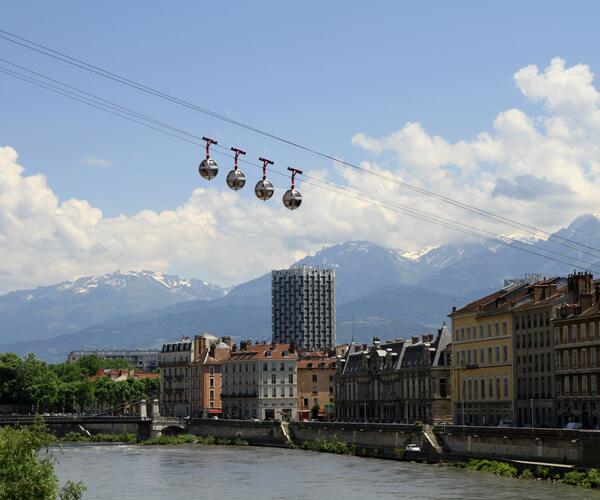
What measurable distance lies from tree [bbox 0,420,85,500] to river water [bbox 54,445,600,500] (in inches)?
1418

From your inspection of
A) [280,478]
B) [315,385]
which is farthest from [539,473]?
[315,385]

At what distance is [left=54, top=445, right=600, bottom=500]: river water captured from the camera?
8838 cm

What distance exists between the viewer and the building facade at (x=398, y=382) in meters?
152

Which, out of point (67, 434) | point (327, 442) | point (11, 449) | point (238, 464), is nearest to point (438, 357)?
point (327, 442)

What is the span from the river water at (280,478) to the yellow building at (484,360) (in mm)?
17077

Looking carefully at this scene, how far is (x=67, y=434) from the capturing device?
7283 inches

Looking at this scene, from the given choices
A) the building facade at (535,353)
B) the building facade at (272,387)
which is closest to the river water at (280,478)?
the building facade at (535,353)

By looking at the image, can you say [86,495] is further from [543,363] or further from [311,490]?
[543,363]

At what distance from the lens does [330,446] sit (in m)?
136

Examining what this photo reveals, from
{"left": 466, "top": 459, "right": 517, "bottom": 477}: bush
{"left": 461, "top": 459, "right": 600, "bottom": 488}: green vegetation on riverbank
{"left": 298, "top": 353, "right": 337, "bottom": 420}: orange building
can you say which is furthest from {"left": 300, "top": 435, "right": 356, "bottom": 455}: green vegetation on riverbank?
{"left": 298, "top": 353, "right": 337, "bottom": 420}: orange building

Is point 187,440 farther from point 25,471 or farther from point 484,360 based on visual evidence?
point 25,471

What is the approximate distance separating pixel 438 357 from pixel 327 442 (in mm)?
21928

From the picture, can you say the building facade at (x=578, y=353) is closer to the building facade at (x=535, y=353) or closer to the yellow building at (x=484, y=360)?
the building facade at (x=535, y=353)

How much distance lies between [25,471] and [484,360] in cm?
8801
